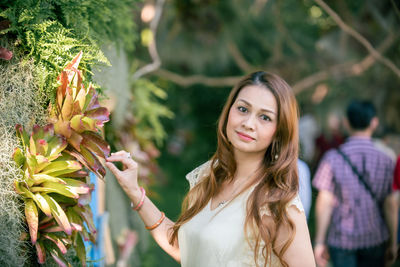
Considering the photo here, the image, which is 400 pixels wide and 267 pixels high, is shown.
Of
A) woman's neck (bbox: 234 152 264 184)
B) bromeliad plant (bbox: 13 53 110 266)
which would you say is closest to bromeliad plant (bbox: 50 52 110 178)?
bromeliad plant (bbox: 13 53 110 266)

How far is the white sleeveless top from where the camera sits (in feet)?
5.40

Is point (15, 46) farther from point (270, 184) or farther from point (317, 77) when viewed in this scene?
point (317, 77)

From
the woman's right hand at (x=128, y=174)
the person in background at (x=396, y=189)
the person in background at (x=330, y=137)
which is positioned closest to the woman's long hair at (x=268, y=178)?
the woman's right hand at (x=128, y=174)

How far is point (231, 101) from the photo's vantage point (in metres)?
1.90

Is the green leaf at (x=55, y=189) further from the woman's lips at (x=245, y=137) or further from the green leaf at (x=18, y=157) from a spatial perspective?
the woman's lips at (x=245, y=137)

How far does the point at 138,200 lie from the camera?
1873 mm

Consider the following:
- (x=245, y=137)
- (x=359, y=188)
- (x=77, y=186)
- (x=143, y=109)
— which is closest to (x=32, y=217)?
(x=77, y=186)

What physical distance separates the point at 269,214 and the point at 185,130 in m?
8.36

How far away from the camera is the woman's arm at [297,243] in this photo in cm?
156

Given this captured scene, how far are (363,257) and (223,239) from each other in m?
1.84

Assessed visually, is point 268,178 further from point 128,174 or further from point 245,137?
point 128,174

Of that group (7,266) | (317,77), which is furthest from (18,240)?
(317,77)

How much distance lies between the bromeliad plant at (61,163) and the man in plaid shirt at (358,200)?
1921 mm

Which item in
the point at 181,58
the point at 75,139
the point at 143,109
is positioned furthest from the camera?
the point at 181,58
